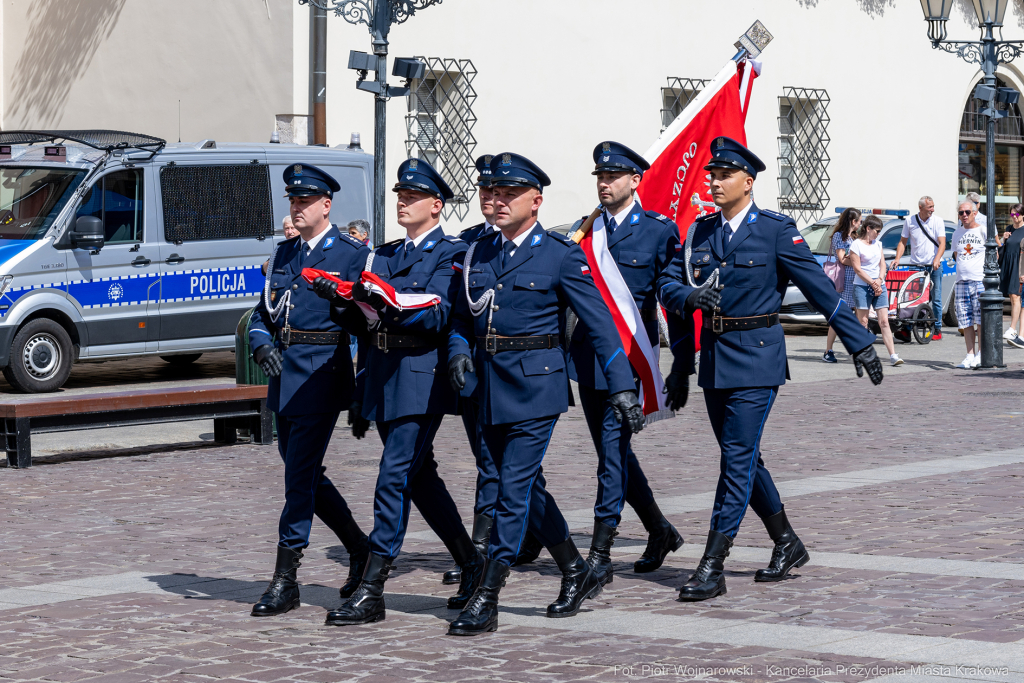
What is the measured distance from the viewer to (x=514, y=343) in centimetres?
591

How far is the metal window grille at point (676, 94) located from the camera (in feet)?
81.9

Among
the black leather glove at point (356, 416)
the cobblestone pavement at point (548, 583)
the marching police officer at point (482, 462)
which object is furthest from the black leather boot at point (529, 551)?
the black leather glove at point (356, 416)

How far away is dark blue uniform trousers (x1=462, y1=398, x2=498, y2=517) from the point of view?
250 inches

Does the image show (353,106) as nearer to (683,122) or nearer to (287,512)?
(683,122)

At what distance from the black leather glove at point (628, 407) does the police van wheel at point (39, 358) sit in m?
9.91

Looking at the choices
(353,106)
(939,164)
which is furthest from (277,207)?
(939,164)

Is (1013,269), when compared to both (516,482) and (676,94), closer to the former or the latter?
(676,94)

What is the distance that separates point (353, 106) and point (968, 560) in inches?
612

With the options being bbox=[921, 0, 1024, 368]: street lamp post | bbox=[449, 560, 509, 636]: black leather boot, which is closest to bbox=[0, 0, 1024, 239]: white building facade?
bbox=[921, 0, 1024, 368]: street lamp post

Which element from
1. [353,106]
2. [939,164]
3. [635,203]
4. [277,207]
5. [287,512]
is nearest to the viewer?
[287,512]

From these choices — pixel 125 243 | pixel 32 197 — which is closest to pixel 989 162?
pixel 125 243

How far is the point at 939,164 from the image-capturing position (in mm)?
29812

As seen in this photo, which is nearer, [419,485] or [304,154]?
[419,485]

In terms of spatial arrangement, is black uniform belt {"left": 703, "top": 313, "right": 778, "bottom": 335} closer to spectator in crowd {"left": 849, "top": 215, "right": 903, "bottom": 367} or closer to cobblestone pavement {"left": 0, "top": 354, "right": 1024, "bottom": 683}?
cobblestone pavement {"left": 0, "top": 354, "right": 1024, "bottom": 683}
